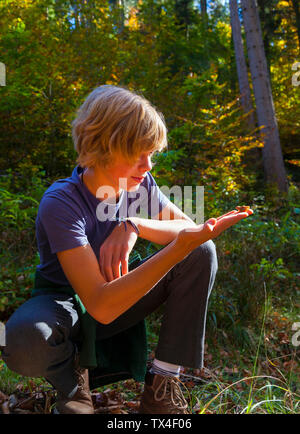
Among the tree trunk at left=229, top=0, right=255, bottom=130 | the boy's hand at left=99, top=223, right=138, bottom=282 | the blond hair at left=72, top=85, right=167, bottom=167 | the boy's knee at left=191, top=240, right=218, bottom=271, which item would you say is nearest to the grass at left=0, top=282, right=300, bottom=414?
the boy's knee at left=191, top=240, right=218, bottom=271

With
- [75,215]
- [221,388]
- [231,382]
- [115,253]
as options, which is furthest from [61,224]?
[231,382]

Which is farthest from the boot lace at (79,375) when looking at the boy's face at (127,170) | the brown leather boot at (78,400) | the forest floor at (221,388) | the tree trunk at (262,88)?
the tree trunk at (262,88)

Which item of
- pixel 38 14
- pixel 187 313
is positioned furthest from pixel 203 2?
pixel 187 313

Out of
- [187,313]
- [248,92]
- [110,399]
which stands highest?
[248,92]

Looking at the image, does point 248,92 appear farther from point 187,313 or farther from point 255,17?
point 187,313

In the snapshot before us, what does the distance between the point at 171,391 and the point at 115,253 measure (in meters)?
0.57

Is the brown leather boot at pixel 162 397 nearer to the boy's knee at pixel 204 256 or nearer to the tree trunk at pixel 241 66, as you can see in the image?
the boy's knee at pixel 204 256

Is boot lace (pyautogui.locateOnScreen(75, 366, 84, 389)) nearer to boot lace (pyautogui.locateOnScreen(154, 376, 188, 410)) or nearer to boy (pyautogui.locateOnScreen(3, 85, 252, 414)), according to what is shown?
boy (pyautogui.locateOnScreen(3, 85, 252, 414))

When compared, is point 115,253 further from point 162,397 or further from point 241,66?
point 241,66

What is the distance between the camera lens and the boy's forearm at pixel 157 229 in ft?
5.56

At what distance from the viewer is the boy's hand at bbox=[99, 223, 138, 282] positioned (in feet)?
4.64

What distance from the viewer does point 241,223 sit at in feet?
11.7
